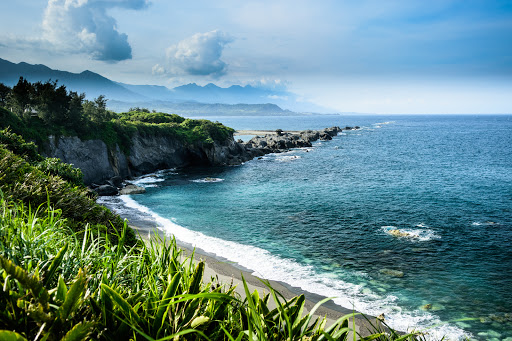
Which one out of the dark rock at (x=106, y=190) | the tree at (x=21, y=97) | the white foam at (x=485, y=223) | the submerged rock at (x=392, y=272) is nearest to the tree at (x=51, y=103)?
the tree at (x=21, y=97)

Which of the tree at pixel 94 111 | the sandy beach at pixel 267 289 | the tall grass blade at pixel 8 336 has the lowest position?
the sandy beach at pixel 267 289

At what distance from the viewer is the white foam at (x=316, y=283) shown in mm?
15508

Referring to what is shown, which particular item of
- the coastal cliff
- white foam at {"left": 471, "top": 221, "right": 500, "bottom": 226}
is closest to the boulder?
the coastal cliff

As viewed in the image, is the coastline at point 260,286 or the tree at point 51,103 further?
the tree at point 51,103

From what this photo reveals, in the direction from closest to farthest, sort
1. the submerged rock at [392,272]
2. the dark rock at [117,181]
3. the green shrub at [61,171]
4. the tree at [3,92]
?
the submerged rock at [392,272]
the green shrub at [61,171]
the dark rock at [117,181]
the tree at [3,92]

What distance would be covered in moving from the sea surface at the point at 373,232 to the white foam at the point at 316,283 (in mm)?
76

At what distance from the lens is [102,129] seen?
5303 cm

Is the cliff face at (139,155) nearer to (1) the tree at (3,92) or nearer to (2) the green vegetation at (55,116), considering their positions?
(2) the green vegetation at (55,116)

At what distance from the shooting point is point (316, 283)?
19.7m

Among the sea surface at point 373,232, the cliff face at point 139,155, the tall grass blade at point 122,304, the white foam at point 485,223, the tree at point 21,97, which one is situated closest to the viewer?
the tall grass blade at point 122,304

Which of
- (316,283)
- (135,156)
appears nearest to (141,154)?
(135,156)

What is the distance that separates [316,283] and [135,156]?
1843 inches

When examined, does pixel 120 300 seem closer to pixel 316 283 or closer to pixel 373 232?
pixel 316 283

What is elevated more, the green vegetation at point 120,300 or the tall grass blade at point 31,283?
the tall grass blade at point 31,283
